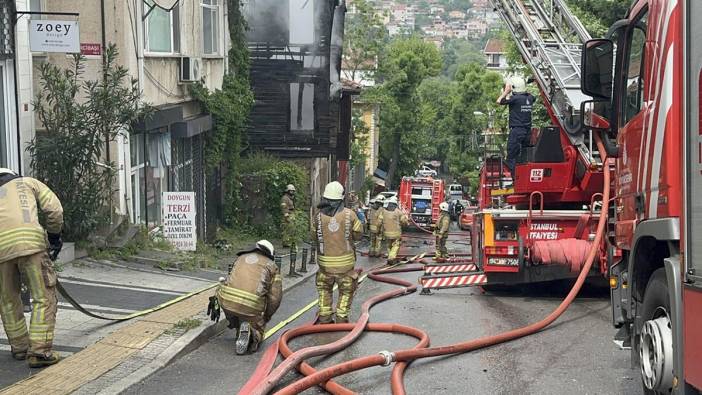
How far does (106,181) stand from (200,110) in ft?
23.8

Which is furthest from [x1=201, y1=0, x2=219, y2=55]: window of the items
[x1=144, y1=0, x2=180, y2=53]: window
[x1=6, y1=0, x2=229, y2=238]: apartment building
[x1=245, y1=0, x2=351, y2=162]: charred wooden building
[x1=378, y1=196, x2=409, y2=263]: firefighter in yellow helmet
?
[x1=378, y1=196, x2=409, y2=263]: firefighter in yellow helmet

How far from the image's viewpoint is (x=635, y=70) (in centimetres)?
716

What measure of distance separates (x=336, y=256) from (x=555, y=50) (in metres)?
6.01

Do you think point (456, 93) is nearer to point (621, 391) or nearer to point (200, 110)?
point (200, 110)

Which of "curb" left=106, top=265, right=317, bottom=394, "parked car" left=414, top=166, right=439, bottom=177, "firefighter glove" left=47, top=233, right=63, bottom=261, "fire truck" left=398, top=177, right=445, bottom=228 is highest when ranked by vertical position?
"firefighter glove" left=47, top=233, right=63, bottom=261

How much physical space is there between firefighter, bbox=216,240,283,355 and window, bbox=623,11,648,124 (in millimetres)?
3692

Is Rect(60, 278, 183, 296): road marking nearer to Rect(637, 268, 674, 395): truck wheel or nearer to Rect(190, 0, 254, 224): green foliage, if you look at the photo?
Rect(637, 268, 674, 395): truck wheel

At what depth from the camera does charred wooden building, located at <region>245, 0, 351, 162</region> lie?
91.4 feet

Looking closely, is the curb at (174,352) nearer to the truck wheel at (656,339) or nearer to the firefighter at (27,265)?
the firefighter at (27,265)

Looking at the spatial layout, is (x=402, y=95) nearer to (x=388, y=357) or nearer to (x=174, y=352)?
(x=174, y=352)

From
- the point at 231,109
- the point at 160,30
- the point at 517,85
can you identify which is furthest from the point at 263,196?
the point at 517,85

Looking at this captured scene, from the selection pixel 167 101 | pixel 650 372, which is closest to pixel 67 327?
pixel 650 372

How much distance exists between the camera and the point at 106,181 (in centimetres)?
1418

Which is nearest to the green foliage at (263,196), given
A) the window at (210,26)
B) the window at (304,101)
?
the window at (304,101)
